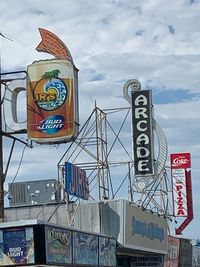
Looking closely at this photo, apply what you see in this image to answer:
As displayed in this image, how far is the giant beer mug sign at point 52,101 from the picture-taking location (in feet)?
104

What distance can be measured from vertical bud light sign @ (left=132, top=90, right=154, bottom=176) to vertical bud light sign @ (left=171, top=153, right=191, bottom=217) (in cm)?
1513

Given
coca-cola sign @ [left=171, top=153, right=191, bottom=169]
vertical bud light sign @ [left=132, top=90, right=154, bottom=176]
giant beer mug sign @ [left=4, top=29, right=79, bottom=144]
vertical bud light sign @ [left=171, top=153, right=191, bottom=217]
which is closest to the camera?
giant beer mug sign @ [left=4, top=29, right=79, bottom=144]

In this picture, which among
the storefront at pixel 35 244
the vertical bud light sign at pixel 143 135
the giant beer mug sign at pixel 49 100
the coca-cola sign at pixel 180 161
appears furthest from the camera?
the coca-cola sign at pixel 180 161

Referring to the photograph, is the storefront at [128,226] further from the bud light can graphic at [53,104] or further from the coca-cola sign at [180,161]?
the coca-cola sign at [180,161]

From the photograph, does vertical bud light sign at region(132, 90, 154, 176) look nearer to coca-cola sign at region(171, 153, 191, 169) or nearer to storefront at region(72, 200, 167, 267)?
storefront at region(72, 200, 167, 267)

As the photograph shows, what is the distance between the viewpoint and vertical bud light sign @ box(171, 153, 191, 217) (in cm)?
5372

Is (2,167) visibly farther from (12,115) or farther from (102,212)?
(102,212)

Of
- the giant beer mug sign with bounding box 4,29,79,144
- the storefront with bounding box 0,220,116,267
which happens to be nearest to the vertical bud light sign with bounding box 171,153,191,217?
the giant beer mug sign with bounding box 4,29,79,144

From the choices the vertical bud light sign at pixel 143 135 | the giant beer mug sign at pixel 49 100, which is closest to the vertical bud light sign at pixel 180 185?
the vertical bud light sign at pixel 143 135

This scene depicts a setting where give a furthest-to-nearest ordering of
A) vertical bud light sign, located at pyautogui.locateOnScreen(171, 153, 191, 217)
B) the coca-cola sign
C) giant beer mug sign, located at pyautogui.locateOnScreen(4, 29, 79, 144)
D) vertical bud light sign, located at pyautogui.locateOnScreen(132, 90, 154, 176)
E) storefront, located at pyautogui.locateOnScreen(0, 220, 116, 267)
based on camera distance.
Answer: the coca-cola sign < vertical bud light sign, located at pyautogui.locateOnScreen(171, 153, 191, 217) < vertical bud light sign, located at pyautogui.locateOnScreen(132, 90, 154, 176) < giant beer mug sign, located at pyautogui.locateOnScreen(4, 29, 79, 144) < storefront, located at pyautogui.locateOnScreen(0, 220, 116, 267)

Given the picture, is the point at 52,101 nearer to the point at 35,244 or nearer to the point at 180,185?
the point at 35,244

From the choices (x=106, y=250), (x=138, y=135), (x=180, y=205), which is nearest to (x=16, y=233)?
(x=106, y=250)

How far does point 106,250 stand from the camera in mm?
30141

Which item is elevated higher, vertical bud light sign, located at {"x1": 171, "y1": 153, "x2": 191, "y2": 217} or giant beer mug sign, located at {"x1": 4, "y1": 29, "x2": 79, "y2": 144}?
giant beer mug sign, located at {"x1": 4, "y1": 29, "x2": 79, "y2": 144}
